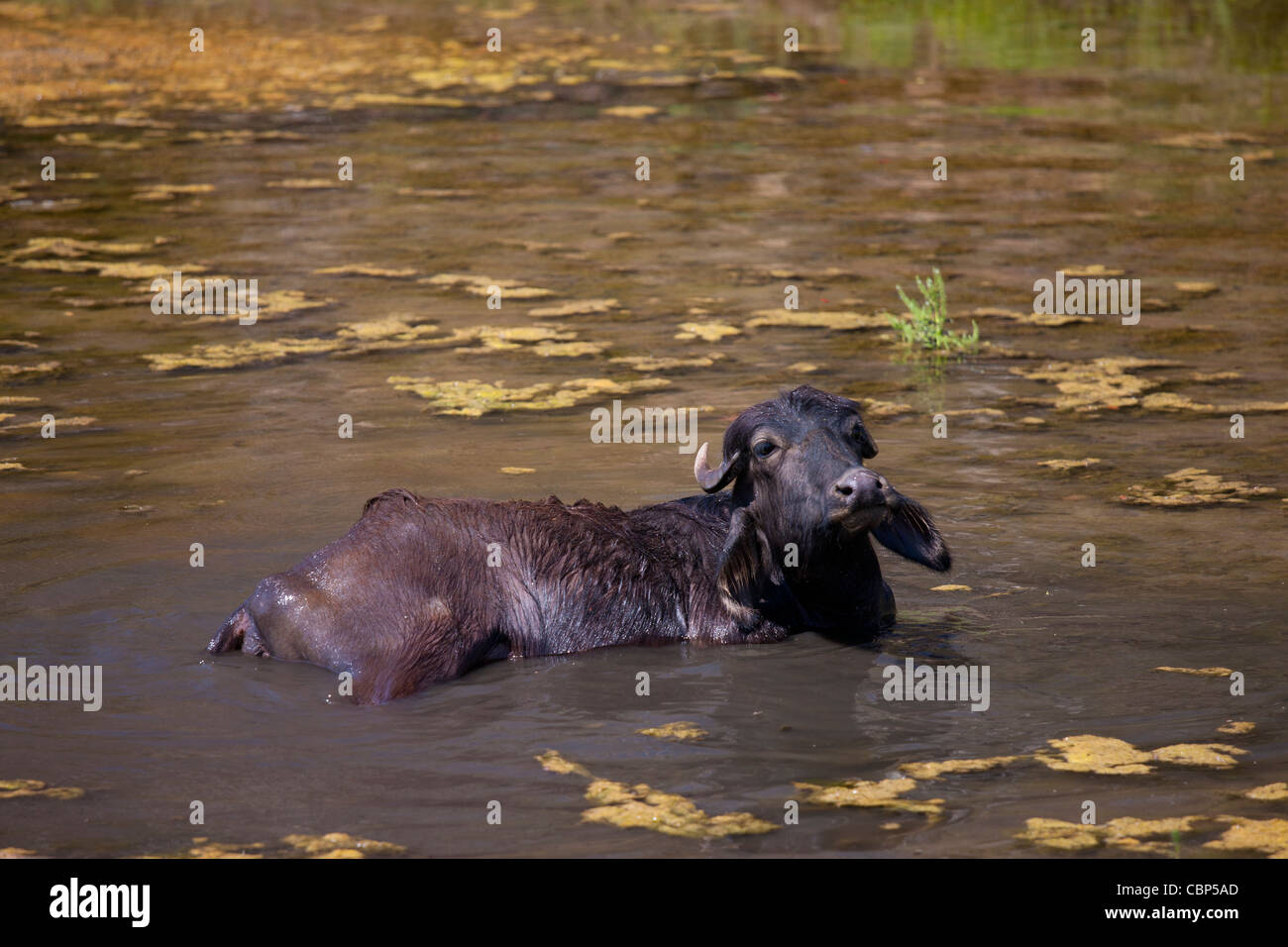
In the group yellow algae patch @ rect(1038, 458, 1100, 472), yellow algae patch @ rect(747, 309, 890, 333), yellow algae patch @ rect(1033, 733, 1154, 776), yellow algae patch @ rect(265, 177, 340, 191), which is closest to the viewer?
yellow algae patch @ rect(1033, 733, 1154, 776)

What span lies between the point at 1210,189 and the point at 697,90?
649 cm

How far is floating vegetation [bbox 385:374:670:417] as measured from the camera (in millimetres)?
9477

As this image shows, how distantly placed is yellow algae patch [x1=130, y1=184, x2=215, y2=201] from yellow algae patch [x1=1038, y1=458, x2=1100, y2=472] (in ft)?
29.1

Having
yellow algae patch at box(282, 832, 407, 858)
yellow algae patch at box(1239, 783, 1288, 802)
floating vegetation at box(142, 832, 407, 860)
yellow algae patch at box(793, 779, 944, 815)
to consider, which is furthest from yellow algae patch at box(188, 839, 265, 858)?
yellow algae patch at box(1239, 783, 1288, 802)

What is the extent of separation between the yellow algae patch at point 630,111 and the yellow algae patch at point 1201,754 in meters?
13.0

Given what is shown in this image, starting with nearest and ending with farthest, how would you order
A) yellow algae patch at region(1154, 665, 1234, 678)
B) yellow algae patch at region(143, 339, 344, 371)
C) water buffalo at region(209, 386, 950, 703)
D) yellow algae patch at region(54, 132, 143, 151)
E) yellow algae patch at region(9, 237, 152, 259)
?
water buffalo at region(209, 386, 950, 703) → yellow algae patch at region(1154, 665, 1234, 678) → yellow algae patch at region(143, 339, 344, 371) → yellow algae patch at region(9, 237, 152, 259) → yellow algae patch at region(54, 132, 143, 151)

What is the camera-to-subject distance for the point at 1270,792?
17.0 ft

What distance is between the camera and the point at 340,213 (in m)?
14.0

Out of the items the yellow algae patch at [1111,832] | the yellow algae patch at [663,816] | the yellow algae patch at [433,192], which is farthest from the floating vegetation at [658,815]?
the yellow algae patch at [433,192]

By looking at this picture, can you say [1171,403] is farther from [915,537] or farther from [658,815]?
[658,815]

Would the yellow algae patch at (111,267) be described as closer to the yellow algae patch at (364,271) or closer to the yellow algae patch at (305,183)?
the yellow algae patch at (364,271)

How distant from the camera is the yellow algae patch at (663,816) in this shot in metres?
5.03

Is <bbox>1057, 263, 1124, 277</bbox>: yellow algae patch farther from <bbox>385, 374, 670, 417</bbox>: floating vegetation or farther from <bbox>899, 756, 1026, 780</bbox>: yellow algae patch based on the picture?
<bbox>899, 756, 1026, 780</bbox>: yellow algae patch

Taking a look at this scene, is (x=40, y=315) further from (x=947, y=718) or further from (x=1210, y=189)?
(x=1210, y=189)
